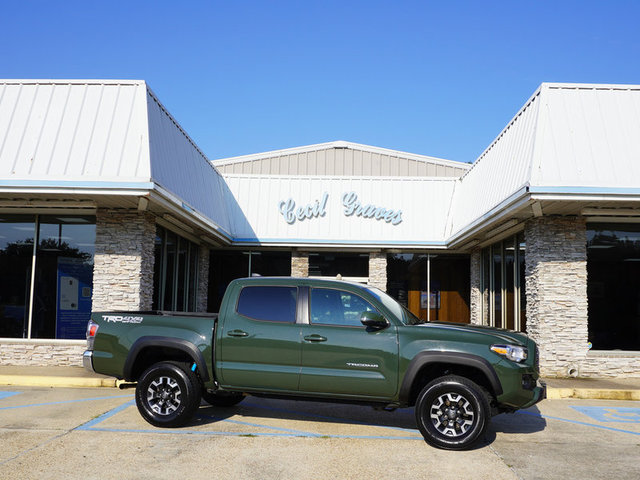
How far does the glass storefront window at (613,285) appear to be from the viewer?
12070mm

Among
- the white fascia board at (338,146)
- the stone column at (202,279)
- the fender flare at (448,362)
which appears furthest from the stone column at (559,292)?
the white fascia board at (338,146)

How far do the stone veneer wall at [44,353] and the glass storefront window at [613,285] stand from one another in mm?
11036

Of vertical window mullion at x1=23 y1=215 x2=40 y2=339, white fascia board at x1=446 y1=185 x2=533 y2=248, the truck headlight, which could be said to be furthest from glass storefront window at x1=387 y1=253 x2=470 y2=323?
the truck headlight

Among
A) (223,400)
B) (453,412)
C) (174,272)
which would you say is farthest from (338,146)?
(453,412)

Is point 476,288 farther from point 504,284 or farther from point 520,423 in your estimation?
point 520,423

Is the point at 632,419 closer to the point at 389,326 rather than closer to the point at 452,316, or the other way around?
the point at 389,326

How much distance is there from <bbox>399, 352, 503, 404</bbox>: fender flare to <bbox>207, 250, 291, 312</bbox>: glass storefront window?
41.0ft

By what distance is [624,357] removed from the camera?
11773 millimetres

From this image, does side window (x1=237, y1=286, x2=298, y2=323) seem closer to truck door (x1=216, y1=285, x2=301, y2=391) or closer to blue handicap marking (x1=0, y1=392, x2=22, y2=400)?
truck door (x1=216, y1=285, x2=301, y2=391)

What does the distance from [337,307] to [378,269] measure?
451 inches

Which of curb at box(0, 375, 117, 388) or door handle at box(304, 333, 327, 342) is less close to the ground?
door handle at box(304, 333, 327, 342)

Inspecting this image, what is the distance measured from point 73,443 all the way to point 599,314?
10.6 metres

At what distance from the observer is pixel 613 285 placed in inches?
482

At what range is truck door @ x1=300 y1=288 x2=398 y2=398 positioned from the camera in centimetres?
668
